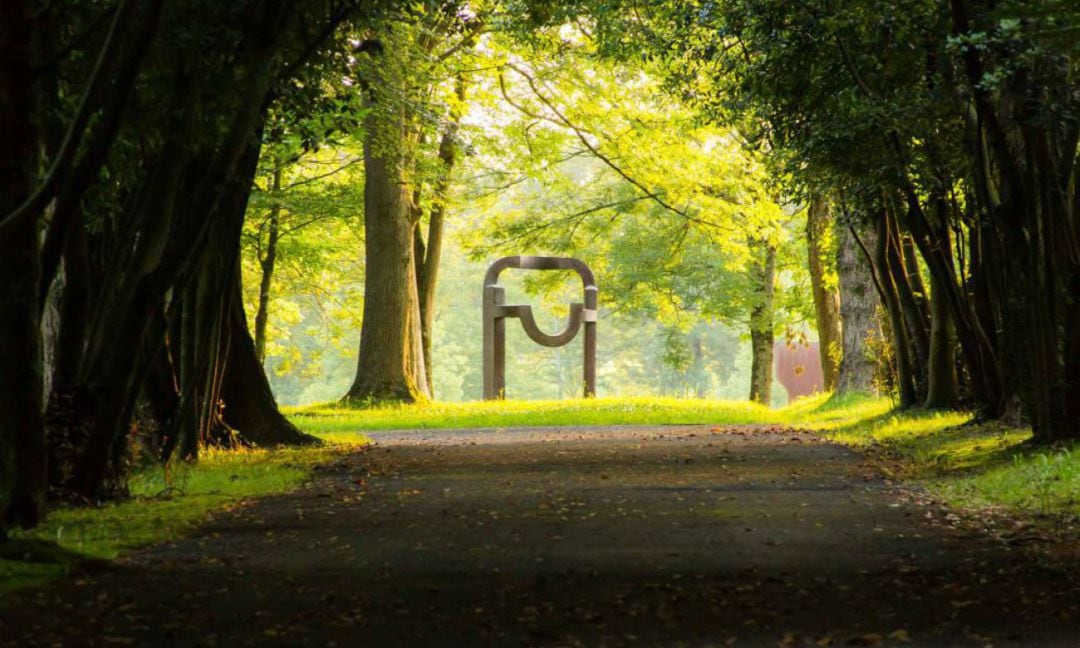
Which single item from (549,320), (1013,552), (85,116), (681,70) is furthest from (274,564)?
(549,320)

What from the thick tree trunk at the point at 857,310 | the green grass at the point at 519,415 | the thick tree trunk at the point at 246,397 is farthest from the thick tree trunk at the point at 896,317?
the thick tree trunk at the point at 246,397

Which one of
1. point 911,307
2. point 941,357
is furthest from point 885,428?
point 911,307

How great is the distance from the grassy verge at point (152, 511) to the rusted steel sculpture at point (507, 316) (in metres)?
15.8

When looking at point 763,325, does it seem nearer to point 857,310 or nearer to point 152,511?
point 857,310

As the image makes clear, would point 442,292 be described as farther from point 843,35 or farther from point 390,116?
point 843,35

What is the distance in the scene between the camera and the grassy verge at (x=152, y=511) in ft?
25.6

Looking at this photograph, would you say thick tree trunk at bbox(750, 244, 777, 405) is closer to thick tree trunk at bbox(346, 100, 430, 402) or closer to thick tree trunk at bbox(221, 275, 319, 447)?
thick tree trunk at bbox(346, 100, 430, 402)

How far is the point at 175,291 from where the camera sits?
458 inches

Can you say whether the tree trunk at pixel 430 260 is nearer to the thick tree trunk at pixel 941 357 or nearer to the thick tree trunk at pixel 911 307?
the thick tree trunk at pixel 911 307

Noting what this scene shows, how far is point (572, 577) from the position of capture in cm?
744

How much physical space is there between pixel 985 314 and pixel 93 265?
10570mm

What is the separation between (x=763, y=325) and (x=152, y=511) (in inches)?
1110

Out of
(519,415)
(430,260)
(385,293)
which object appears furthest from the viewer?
(430,260)

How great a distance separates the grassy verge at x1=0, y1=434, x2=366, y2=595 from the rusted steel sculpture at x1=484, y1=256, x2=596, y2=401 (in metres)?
15.8
